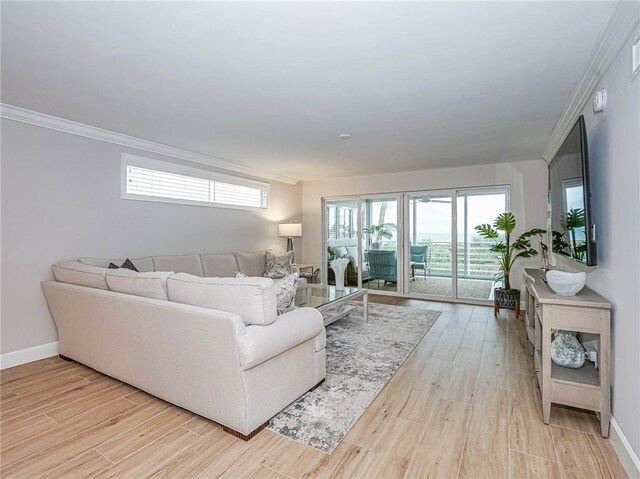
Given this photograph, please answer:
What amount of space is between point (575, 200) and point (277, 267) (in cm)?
390

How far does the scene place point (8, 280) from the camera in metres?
2.94

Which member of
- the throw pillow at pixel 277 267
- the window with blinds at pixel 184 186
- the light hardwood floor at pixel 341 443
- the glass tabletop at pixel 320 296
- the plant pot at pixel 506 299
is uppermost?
the window with blinds at pixel 184 186

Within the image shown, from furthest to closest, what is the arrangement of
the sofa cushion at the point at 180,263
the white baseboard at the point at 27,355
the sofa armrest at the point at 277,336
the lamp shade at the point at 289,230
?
the lamp shade at the point at 289,230
the sofa cushion at the point at 180,263
the white baseboard at the point at 27,355
the sofa armrest at the point at 277,336

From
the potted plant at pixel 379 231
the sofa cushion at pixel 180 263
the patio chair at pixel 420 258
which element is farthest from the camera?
the potted plant at pixel 379 231

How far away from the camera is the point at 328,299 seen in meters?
3.74

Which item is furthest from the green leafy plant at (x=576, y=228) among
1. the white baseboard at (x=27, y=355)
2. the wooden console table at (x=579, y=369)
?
the white baseboard at (x=27, y=355)

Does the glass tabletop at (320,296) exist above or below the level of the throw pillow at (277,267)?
below

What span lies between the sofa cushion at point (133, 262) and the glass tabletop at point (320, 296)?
177 centimetres

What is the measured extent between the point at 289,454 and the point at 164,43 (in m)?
2.46

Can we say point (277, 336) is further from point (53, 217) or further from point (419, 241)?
point (419, 241)

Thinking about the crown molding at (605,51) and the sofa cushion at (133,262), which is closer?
A: the crown molding at (605,51)

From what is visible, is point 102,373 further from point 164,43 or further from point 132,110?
point 164,43

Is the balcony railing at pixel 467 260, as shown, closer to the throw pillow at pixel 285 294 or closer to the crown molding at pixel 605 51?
the crown molding at pixel 605 51

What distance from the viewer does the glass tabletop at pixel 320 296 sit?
3.58m
